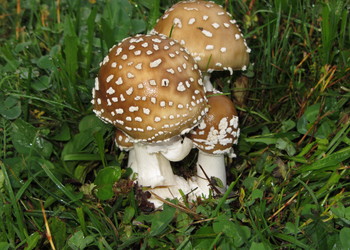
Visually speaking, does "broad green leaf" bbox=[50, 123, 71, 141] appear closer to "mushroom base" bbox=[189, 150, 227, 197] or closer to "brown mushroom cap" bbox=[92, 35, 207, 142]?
"brown mushroom cap" bbox=[92, 35, 207, 142]

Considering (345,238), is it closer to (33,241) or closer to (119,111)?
(119,111)

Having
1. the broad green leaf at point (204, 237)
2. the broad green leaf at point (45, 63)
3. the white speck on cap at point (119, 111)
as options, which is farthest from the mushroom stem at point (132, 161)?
the broad green leaf at point (45, 63)

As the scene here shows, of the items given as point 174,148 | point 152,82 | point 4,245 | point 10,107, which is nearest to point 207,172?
point 174,148

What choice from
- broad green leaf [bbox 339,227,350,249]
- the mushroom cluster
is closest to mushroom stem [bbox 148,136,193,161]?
the mushroom cluster

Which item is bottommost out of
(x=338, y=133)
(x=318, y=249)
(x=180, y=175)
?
(x=180, y=175)

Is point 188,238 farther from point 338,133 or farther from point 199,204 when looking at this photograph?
point 338,133

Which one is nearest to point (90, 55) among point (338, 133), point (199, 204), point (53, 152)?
point (53, 152)
